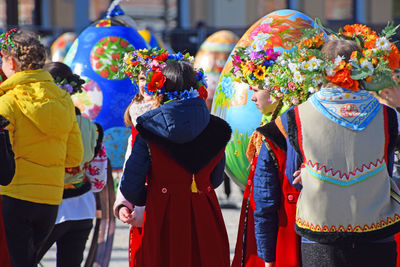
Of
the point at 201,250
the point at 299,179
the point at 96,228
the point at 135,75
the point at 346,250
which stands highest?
the point at 135,75

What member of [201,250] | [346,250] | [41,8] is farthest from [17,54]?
[41,8]

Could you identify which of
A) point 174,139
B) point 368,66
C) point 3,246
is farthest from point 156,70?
point 3,246

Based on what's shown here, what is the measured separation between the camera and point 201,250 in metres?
3.38

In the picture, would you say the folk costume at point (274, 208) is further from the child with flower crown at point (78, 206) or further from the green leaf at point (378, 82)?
the child with flower crown at point (78, 206)

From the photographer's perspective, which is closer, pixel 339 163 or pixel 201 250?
pixel 339 163

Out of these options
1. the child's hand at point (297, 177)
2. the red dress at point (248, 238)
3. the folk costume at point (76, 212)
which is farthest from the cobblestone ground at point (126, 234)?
the child's hand at point (297, 177)

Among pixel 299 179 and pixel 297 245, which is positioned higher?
pixel 299 179

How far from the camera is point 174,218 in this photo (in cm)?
332

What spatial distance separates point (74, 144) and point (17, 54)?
0.54m

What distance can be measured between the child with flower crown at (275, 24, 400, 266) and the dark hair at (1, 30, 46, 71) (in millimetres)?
1466

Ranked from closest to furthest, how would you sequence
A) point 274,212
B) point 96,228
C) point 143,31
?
point 274,212 → point 96,228 → point 143,31

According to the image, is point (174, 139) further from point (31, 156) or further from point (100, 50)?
point (100, 50)

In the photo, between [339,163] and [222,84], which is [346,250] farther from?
[222,84]

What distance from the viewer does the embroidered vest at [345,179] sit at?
2.69 metres
